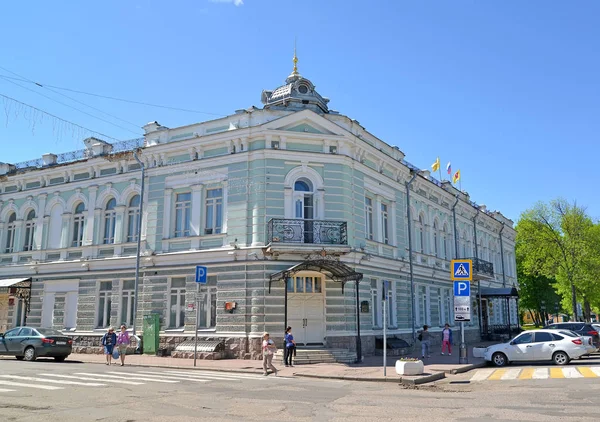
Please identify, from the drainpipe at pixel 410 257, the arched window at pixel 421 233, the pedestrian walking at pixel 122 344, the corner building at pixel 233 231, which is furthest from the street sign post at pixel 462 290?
the pedestrian walking at pixel 122 344

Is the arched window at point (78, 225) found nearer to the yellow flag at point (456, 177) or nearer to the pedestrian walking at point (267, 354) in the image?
the pedestrian walking at point (267, 354)

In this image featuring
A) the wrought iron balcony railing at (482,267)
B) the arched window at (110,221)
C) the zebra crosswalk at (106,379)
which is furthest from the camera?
the wrought iron balcony railing at (482,267)

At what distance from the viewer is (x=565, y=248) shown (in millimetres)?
44938

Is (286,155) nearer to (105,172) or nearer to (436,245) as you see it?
(105,172)

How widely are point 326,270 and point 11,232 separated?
63.0ft

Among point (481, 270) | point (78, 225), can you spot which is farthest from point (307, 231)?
point (481, 270)

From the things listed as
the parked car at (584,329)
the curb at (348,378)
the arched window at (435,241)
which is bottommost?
the curb at (348,378)

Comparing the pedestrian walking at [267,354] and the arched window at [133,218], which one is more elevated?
the arched window at [133,218]

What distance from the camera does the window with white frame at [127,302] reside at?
25.0 m

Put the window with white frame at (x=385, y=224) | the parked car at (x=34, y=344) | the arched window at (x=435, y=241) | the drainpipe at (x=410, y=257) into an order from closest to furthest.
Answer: the parked car at (x=34, y=344), the window with white frame at (x=385, y=224), the drainpipe at (x=410, y=257), the arched window at (x=435, y=241)

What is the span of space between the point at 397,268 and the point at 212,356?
34.8 feet

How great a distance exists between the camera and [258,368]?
1825 centimetres

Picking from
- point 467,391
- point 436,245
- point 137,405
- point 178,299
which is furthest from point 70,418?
point 436,245

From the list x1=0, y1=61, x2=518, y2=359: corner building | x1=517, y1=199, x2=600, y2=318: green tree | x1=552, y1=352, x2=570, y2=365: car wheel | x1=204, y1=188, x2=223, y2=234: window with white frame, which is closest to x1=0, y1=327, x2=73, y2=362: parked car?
x1=0, y1=61, x2=518, y2=359: corner building
